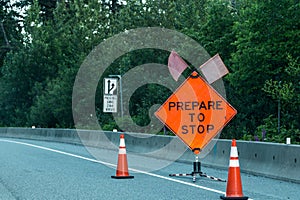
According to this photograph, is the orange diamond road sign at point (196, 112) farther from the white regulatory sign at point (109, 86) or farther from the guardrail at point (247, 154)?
the white regulatory sign at point (109, 86)

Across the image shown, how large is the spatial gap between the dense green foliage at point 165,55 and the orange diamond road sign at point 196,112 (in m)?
9.18

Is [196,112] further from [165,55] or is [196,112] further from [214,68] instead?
[165,55]

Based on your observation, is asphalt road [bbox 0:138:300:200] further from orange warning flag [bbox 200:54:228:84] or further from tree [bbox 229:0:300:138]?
tree [bbox 229:0:300:138]

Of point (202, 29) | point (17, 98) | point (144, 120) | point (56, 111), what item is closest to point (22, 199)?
point (202, 29)

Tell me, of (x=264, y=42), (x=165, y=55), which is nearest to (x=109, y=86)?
(x=264, y=42)

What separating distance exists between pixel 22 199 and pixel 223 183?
4403mm

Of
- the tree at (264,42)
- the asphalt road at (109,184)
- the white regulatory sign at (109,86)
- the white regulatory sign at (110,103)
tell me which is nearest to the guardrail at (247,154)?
the asphalt road at (109,184)

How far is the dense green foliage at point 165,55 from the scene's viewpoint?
25859 mm

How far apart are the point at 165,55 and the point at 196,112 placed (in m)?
26.0

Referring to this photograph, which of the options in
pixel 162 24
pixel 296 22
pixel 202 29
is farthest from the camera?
pixel 162 24

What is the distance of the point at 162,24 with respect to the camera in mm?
40969

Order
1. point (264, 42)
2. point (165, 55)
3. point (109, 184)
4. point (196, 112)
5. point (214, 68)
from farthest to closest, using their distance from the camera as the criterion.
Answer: point (165, 55), point (264, 42), point (214, 68), point (196, 112), point (109, 184)

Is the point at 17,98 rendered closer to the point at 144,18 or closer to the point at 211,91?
the point at 144,18

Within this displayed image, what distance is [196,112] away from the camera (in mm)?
14047
